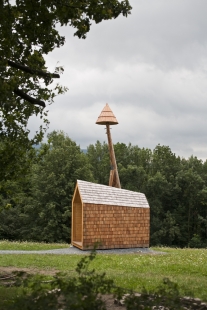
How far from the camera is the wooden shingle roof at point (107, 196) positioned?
71.9 ft

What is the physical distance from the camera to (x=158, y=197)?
157 ft

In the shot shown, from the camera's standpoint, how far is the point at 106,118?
2397 cm

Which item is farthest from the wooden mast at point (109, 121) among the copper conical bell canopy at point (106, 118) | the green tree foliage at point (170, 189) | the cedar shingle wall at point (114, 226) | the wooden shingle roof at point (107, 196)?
the green tree foliage at point (170, 189)

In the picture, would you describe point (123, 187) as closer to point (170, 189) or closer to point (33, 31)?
point (170, 189)

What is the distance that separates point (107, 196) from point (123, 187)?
2593cm

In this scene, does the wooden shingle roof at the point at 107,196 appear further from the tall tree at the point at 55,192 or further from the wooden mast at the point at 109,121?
the tall tree at the point at 55,192

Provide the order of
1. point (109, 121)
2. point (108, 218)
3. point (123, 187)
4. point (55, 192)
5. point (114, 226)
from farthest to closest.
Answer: point (123, 187), point (55, 192), point (109, 121), point (114, 226), point (108, 218)

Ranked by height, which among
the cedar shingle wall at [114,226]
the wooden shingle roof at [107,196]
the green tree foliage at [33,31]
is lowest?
the cedar shingle wall at [114,226]

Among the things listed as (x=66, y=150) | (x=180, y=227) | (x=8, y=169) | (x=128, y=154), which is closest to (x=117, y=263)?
(x=8, y=169)

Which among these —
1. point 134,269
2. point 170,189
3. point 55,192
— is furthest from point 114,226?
point 170,189

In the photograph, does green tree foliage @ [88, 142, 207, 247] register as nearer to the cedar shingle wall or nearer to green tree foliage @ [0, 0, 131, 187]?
the cedar shingle wall

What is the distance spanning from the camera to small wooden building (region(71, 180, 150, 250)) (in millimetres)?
21609

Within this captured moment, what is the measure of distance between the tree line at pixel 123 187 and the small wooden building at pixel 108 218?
44.5ft

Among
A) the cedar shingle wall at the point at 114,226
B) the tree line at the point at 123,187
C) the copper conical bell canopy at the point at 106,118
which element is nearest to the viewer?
the cedar shingle wall at the point at 114,226
